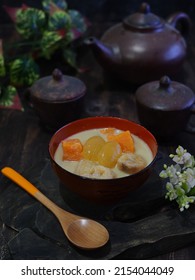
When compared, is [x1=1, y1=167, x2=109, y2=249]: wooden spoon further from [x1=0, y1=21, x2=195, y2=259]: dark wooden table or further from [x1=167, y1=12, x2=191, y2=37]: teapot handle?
[x1=167, y1=12, x2=191, y2=37]: teapot handle

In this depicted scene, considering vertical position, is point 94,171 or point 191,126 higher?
point 94,171

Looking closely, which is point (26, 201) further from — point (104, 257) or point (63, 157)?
point (104, 257)

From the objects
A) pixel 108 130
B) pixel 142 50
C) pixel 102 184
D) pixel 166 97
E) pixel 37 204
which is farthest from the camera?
pixel 142 50

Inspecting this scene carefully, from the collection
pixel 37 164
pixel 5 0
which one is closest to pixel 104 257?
pixel 37 164

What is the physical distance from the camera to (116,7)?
2.36 m

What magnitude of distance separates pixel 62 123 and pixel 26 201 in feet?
1.37

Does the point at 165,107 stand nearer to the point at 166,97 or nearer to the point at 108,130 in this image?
the point at 166,97

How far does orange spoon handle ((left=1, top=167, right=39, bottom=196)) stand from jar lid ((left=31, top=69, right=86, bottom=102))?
0.99 ft

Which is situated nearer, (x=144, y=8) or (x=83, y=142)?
(x=83, y=142)

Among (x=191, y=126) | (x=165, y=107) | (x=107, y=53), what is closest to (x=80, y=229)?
(x=165, y=107)

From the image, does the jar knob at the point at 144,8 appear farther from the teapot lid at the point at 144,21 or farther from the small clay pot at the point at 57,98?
the small clay pot at the point at 57,98

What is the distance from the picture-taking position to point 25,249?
3.01 feet

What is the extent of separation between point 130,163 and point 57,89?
48 cm

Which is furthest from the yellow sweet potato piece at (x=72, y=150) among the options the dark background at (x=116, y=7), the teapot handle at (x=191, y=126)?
the dark background at (x=116, y=7)
